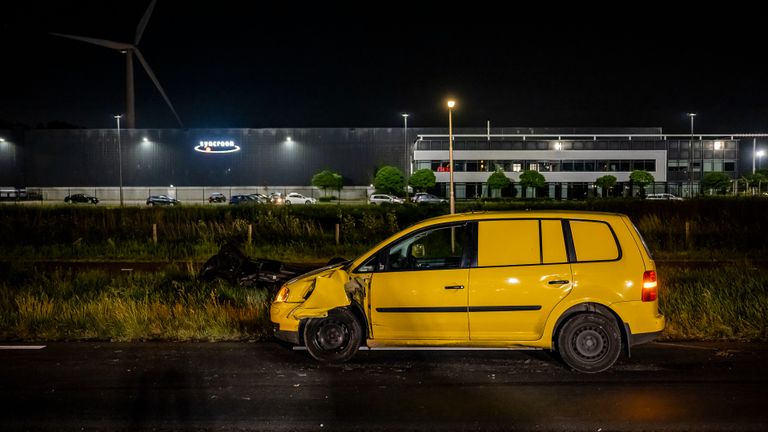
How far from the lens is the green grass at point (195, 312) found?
898 centimetres

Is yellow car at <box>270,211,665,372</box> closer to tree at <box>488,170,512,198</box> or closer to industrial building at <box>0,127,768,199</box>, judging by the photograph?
tree at <box>488,170,512,198</box>

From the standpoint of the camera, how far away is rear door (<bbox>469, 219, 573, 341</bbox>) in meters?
7.13

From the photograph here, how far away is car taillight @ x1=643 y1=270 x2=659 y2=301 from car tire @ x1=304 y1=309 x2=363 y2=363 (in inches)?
127

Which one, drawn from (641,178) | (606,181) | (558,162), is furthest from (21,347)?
(558,162)

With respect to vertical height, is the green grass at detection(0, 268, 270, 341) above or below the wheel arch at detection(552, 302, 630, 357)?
below

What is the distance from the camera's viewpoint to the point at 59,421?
5680 millimetres

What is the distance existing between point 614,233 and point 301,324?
149 inches

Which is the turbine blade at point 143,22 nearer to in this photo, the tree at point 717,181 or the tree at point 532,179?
the tree at point 532,179

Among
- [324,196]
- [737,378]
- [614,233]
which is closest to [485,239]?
[614,233]

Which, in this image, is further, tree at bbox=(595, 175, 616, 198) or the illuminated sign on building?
the illuminated sign on building

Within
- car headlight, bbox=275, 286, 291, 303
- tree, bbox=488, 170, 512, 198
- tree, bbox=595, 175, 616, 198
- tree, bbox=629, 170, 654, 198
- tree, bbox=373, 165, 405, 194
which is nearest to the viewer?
car headlight, bbox=275, 286, 291, 303

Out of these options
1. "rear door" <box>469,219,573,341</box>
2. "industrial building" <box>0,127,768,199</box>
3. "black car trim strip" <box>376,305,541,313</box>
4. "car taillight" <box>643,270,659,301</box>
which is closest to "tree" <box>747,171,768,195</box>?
"industrial building" <box>0,127,768,199</box>

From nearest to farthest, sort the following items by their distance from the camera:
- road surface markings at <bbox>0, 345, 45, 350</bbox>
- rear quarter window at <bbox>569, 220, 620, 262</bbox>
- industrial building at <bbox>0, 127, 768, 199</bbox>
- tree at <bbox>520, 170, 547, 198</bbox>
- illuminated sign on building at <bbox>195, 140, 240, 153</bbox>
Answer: rear quarter window at <bbox>569, 220, 620, 262</bbox> < road surface markings at <bbox>0, 345, 45, 350</bbox> < tree at <bbox>520, 170, 547, 198</bbox> < industrial building at <bbox>0, 127, 768, 199</bbox> < illuminated sign on building at <bbox>195, 140, 240, 153</bbox>

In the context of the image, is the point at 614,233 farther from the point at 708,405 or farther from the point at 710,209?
the point at 710,209
